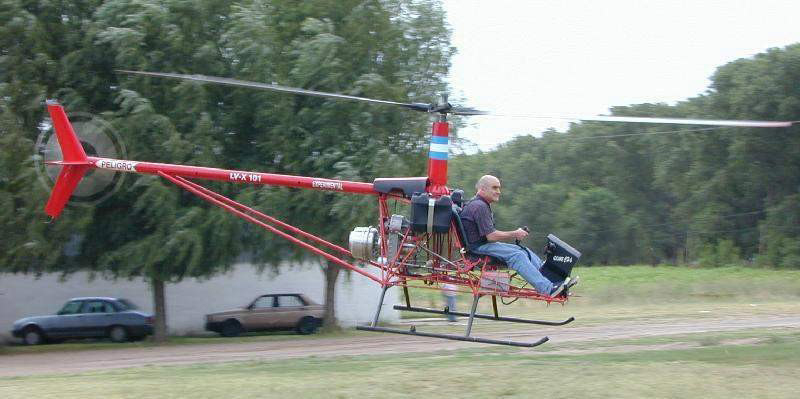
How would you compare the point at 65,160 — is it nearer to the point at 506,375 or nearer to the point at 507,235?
the point at 507,235

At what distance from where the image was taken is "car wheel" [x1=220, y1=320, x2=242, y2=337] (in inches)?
1160

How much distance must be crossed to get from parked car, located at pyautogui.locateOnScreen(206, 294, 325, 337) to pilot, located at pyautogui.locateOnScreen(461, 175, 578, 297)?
17403 mm

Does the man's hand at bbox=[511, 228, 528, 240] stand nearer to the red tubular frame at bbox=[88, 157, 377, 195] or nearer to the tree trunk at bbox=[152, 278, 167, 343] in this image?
the red tubular frame at bbox=[88, 157, 377, 195]

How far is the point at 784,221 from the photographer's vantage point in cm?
5334

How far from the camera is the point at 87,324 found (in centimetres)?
2819

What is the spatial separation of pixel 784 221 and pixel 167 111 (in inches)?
1616

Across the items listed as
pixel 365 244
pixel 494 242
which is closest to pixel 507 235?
pixel 494 242

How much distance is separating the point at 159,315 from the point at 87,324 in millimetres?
2518

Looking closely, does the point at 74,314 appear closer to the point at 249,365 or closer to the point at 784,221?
the point at 249,365

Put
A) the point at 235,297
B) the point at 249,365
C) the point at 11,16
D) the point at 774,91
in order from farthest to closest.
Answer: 1. the point at 774,91
2. the point at 235,297
3. the point at 11,16
4. the point at 249,365

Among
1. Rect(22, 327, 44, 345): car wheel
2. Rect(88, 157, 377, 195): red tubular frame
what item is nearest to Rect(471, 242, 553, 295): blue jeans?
Rect(88, 157, 377, 195): red tubular frame

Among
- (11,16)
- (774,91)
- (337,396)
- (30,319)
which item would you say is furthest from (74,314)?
(774,91)

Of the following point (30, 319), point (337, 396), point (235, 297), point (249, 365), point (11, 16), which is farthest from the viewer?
point (235, 297)

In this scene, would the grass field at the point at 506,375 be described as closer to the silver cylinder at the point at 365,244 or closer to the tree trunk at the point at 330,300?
the silver cylinder at the point at 365,244
